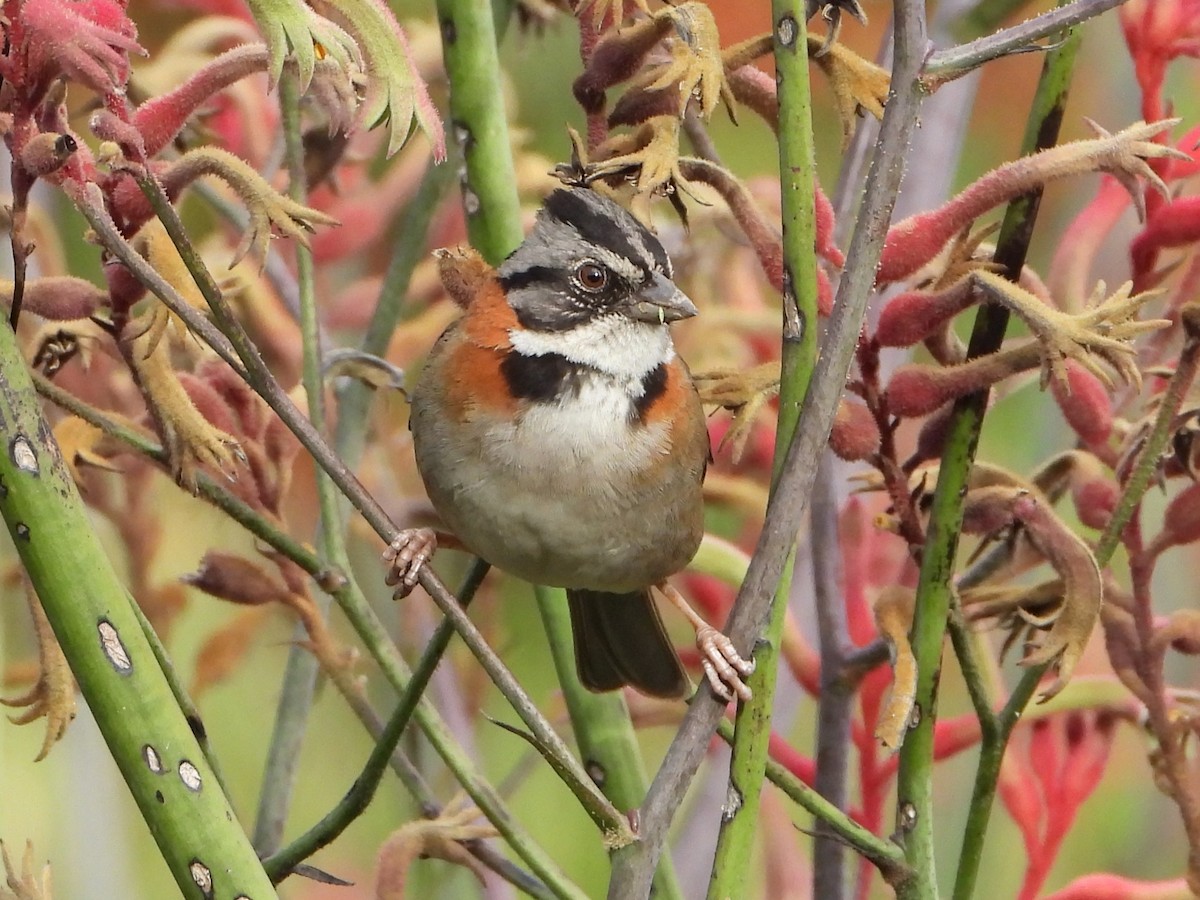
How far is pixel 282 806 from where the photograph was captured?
4.97 feet

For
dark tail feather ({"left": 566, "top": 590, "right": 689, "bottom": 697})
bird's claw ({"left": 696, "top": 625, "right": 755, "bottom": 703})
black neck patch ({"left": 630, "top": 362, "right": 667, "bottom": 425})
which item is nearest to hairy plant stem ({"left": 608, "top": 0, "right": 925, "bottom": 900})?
bird's claw ({"left": 696, "top": 625, "right": 755, "bottom": 703})

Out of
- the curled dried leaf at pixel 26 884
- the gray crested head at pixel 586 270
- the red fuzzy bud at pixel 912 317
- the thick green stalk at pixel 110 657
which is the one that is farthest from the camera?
the gray crested head at pixel 586 270

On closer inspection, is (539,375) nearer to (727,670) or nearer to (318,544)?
(318,544)

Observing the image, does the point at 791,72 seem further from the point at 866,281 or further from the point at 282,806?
the point at 282,806

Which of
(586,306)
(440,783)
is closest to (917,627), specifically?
(586,306)

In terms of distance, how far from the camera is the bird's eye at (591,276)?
1707 mm

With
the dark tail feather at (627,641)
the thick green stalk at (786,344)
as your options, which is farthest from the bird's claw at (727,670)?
the dark tail feather at (627,641)

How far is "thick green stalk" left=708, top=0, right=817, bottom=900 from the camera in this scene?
3.40ft

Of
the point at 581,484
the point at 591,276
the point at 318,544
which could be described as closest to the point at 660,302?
the point at 591,276

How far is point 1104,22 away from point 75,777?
1763mm

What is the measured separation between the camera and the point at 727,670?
1263mm

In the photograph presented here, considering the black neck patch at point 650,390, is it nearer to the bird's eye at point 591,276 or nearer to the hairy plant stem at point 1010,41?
the bird's eye at point 591,276

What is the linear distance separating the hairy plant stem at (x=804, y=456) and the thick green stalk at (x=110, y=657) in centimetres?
24

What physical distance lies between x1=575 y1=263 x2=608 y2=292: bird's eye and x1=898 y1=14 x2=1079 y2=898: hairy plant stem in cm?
54
